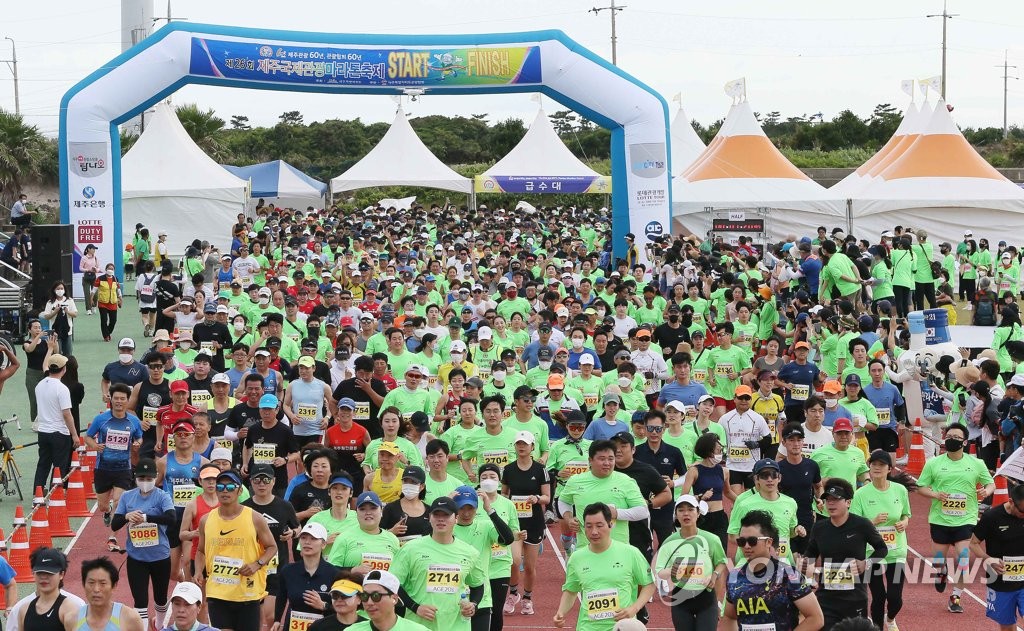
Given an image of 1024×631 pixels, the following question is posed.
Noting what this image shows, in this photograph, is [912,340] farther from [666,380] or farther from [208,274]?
[208,274]

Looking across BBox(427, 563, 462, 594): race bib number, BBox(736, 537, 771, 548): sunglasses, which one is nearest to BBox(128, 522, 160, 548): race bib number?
BBox(427, 563, 462, 594): race bib number

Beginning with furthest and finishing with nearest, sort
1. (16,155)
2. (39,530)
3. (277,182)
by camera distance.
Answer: (16,155) → (277,182) → (39,530)

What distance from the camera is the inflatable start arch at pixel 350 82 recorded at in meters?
24.9

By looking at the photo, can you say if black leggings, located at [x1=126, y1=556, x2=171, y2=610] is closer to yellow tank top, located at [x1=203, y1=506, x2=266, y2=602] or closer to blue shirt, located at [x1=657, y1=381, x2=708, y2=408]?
yellow tank top, located at [x1=203, y1=506, x2=266, y2=602]

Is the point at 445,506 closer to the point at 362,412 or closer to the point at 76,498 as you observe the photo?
the point at 362,412

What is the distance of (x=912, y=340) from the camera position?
15492mm

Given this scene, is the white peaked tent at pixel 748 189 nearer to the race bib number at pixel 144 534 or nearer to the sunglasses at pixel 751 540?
the race bib number at pixel 144 534

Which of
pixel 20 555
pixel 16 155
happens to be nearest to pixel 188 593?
pixel 20 555

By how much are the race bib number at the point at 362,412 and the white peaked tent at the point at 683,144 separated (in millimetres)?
24761

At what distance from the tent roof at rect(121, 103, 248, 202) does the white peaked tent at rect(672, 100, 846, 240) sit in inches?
450

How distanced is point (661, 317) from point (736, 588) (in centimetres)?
1030

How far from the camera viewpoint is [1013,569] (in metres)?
8.62

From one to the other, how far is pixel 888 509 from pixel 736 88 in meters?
24.7

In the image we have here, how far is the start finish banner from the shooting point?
24969mm
